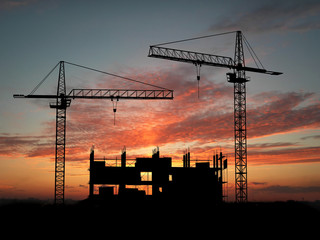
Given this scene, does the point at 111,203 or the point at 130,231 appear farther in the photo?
the point at 111,203

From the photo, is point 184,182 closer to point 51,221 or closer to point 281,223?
point 281,223

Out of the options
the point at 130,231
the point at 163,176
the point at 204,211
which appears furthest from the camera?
the point at 163,176

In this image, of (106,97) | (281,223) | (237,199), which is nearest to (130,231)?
(281,223)

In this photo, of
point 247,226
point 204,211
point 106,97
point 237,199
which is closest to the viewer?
point 247,226

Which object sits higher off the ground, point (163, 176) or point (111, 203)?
point (163, 176)

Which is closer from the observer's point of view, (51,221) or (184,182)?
(51,221)

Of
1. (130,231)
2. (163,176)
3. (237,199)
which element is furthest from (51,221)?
(237,199)

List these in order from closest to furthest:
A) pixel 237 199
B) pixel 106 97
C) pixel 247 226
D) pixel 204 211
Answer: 1. pixel 247 226
2. pixel 204 211
3. pixel 237 199
4. pixel 106 97

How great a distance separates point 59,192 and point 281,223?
5290 cm

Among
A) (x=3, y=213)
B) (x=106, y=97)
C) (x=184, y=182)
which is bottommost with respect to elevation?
(x=3, y=213)

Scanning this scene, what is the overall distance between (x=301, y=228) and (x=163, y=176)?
28.0 metres

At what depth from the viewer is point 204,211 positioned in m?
77.0

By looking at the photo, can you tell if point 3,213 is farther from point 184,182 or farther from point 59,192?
point 184,182

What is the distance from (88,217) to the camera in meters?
71.9
